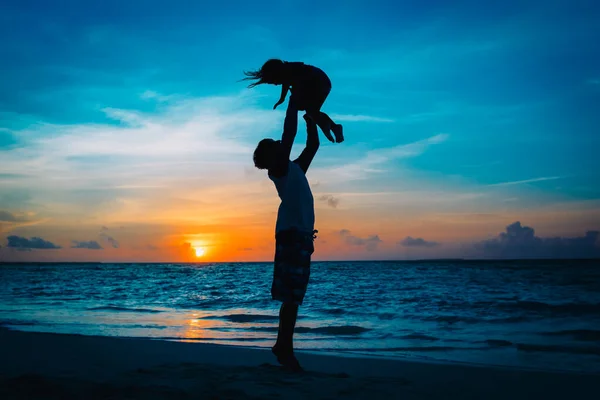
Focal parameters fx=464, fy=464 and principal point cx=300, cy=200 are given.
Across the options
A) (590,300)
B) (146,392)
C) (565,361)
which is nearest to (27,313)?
(146,392)

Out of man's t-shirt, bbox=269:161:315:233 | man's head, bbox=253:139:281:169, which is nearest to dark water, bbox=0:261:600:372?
man's t-shirt, bbox=269:161:315:233

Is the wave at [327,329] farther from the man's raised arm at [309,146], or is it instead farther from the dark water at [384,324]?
the man's raised arm at [309,146]

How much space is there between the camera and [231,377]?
336cm

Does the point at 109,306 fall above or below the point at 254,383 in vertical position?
below

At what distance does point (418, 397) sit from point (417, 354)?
108 inches

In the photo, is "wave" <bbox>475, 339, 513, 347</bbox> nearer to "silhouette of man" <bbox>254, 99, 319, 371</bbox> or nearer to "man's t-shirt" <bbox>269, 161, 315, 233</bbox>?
"silhouette of man" <bbox>254, 99, 319, 371</bbox>

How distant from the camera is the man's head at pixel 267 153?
3549 mm

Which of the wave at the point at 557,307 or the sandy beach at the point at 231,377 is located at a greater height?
the sandy beach at the point at 231,377

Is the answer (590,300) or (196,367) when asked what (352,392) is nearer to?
(196,367)

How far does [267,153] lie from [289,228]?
0.60 m

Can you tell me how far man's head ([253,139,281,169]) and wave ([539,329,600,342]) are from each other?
5.94 m

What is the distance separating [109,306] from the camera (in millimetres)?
11961

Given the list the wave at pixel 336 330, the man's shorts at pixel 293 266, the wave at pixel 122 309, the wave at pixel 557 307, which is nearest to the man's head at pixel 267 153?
the man's shorts at pixel 293 266

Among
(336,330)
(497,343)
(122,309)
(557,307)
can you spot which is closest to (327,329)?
(336,330)
